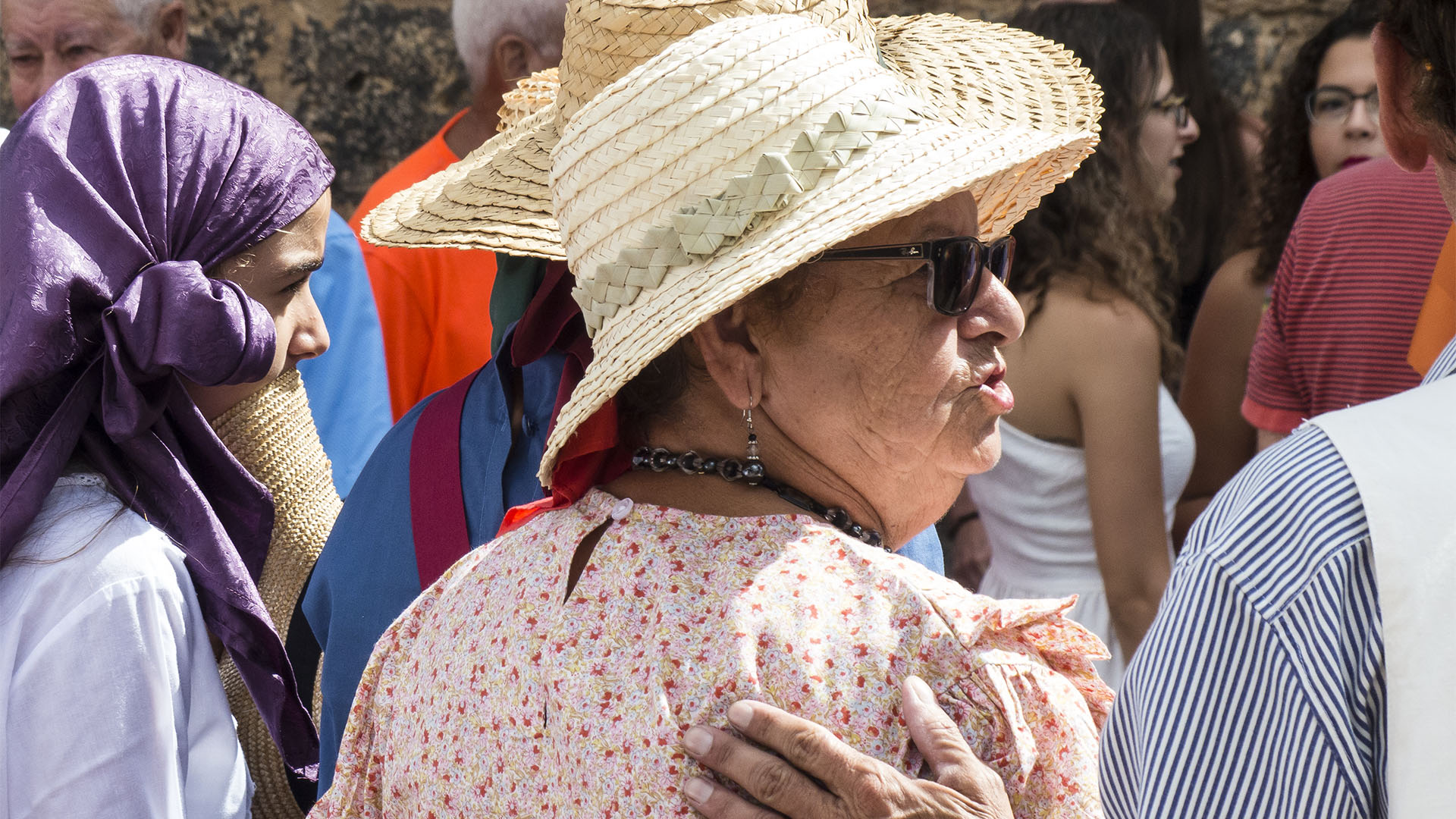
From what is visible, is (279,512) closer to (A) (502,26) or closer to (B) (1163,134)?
(A) (502,26)

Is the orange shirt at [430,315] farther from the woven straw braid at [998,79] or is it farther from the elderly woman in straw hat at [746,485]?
the elderly woman in straw hat at [746,485]

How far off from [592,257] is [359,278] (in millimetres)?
1726

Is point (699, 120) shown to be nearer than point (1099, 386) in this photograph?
Yes

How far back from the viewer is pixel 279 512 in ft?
7.44

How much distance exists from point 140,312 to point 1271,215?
324 cm

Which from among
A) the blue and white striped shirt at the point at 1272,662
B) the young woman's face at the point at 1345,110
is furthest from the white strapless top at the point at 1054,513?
the blue and white striped shirt at the point at 1272,662

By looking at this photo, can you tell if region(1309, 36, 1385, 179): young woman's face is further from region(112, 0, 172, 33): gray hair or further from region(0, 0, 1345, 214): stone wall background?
region(112, 0, 172, 33): gray hair

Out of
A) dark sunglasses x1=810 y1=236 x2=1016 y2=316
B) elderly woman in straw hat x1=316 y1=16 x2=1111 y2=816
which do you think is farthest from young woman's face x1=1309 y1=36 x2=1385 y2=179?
dark sunglasses x1=810 y1=236 x2=1016 y2=316

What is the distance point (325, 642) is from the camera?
2111 mm

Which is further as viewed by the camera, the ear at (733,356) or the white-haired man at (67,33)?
the white-haired man at (67,33)

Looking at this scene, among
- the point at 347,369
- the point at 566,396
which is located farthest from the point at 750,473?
the point at 347,369

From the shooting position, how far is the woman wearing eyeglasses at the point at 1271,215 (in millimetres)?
3834

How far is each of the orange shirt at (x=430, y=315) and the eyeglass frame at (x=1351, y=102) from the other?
101 inches

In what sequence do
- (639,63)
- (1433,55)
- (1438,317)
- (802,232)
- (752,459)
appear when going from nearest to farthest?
(1433,55) < (802,232) < (752,459) < (639,63) < (1438,317)
